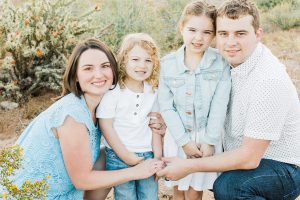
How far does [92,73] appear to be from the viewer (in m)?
3.02

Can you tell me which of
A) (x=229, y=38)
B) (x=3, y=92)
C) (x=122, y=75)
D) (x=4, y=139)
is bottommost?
(x=4, y=139)

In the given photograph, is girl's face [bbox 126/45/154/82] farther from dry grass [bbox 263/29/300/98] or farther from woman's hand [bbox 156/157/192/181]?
dry grass [bbox 263/29/300/98]

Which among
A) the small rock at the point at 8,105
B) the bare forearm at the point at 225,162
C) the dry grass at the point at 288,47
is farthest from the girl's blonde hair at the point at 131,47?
the dry grass at the point at 288,47

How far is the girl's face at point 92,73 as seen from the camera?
3006mm

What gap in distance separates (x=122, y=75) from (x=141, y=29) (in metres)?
3.90

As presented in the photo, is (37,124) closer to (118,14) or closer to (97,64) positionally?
(97,64)

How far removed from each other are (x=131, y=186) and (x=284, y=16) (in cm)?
618

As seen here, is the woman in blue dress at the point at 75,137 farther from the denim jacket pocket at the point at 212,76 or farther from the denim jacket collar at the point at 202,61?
the denim jacket pocket at the point at 212,76

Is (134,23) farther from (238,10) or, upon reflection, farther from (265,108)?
(265,108)

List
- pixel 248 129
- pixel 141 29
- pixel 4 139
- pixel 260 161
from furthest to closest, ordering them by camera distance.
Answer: pixel 141 29 → pixel 4 139 → pixel 260 161 → pixel 248 129

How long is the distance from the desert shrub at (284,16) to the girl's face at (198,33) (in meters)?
5.70

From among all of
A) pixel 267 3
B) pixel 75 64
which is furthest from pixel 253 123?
pixel 267 3

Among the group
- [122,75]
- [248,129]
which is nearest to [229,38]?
[248,129]

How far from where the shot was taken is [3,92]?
19.0ft
